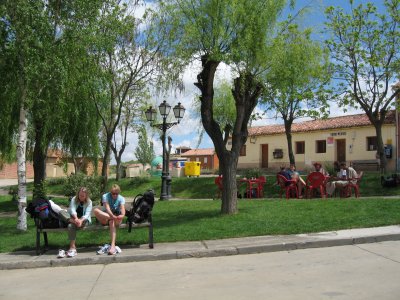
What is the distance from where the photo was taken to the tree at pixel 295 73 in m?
12.3

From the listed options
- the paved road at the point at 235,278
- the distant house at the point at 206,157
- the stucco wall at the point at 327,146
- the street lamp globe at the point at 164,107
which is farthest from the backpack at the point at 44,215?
the distant house at the point at 206,157

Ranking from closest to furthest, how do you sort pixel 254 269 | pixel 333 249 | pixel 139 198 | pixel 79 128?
pixel 254 269 → pixel 333 249 → pixel 139 198 → pixel 79 128

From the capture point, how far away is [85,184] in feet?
66.9

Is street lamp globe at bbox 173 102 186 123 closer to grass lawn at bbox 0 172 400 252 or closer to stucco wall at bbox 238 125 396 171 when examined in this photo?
grass lawn at bbox 0 172 400 252

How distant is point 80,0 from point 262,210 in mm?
6883

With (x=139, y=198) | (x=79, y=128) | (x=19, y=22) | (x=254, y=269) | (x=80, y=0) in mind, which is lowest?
(x=254, y=269)

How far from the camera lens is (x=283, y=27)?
1246cm

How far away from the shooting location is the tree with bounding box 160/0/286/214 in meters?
11.3

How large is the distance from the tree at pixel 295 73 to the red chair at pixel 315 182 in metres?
3.02

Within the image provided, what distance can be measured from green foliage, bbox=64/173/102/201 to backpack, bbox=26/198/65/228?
35.8 ft

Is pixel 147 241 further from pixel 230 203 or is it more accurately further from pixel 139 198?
pixel 230 203

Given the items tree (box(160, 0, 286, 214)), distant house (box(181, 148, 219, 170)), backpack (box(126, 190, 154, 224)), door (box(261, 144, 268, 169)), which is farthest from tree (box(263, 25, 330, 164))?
distant house (box(181, 148, 219, 170))

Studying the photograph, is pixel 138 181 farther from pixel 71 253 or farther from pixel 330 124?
pixel 71 253

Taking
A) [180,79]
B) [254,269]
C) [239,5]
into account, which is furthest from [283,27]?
[254,269]
